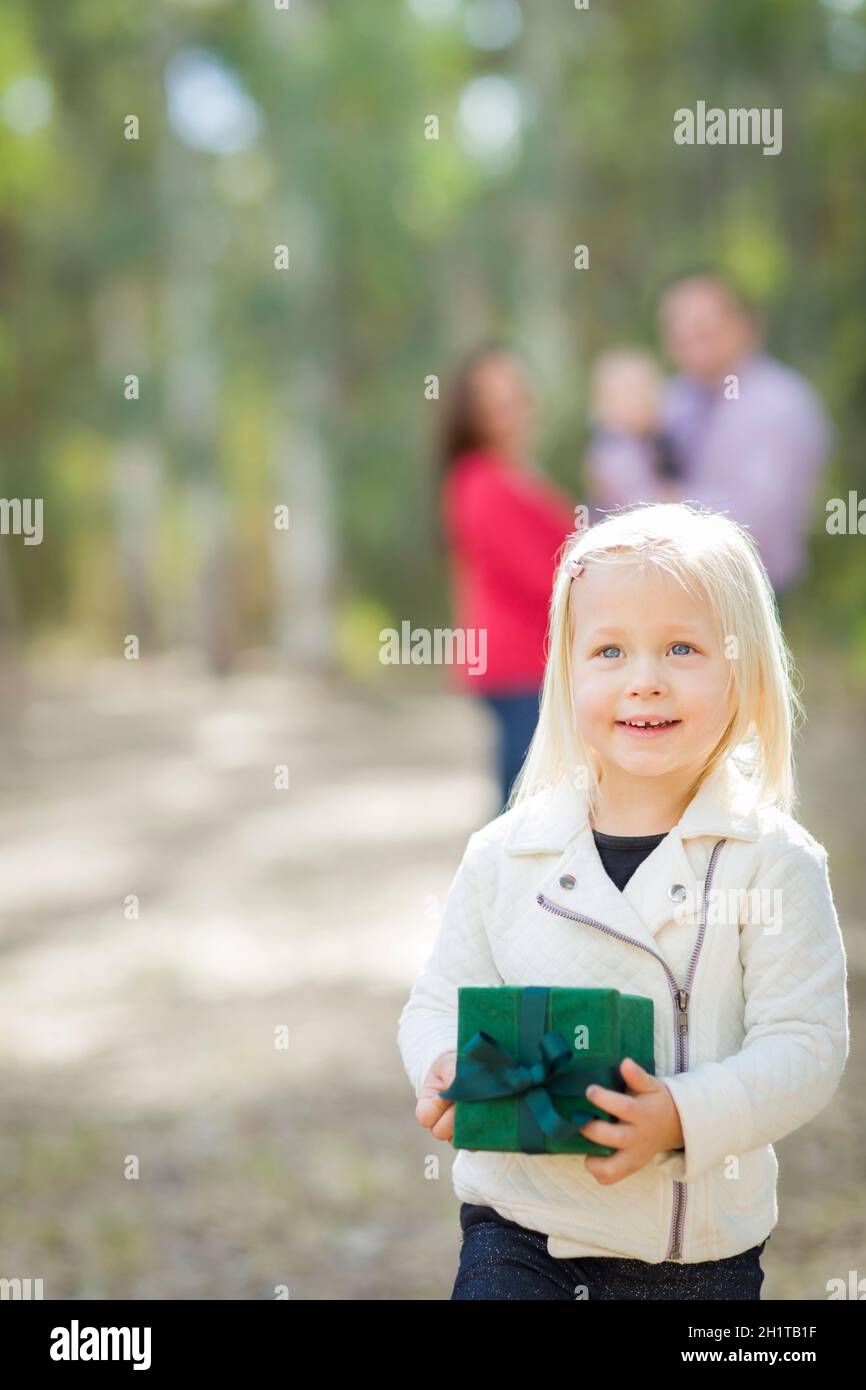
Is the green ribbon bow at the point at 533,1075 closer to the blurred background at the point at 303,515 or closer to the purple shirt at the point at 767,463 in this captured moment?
the blurred background at the point at 303,515

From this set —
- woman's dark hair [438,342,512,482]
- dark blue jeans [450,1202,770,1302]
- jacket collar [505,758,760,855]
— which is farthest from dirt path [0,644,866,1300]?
woman's dark hair [438,342,512,482]

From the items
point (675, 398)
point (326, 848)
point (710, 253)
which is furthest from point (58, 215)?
point (675, 398)

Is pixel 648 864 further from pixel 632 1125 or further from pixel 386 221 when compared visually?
pixel 386 221

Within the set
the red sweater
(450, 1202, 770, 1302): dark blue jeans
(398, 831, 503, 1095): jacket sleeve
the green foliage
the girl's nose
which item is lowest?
(450, 1202, 770, 1302): dark blue jeans

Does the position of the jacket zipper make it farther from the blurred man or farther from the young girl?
the blurred man

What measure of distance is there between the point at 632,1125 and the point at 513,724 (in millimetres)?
3176

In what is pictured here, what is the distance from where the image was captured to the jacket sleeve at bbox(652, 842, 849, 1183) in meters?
1.79

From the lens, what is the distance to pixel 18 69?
1689cm

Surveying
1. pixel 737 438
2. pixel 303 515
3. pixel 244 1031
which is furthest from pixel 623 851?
pixel 303 515

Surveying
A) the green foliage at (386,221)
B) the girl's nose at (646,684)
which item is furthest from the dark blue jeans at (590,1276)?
the green foliage at (386,221)

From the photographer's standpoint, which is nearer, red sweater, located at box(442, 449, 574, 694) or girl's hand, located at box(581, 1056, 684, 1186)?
girl's hand, located at box(581, 1056, 684, 1186)

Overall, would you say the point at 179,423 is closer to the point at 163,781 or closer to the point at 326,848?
the point at 163,781

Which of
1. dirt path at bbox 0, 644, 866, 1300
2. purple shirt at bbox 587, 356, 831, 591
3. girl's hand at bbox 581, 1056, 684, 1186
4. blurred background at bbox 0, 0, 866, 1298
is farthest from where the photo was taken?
purple shirt at bbox 587, 356, 831, 591

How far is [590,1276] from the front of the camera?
196 cm
